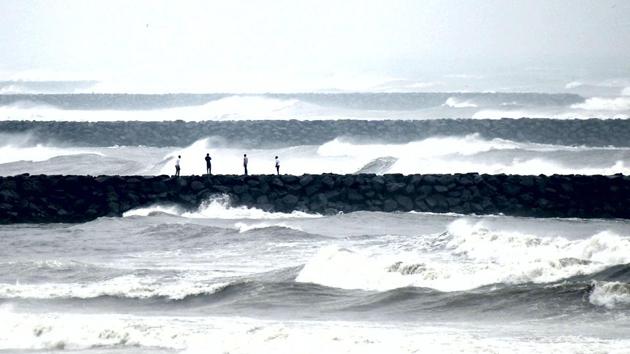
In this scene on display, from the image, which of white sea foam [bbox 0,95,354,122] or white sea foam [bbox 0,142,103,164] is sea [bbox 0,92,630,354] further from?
white sea foam [bbox 0,95,354,122]

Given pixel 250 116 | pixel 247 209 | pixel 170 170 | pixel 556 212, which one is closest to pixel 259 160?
pixel 170 170

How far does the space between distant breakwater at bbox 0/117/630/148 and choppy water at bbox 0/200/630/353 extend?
2228 cm

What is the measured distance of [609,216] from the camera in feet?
86.4

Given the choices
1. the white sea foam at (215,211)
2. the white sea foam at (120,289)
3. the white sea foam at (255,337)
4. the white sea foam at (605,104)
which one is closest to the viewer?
the white sea foam at (255,337)

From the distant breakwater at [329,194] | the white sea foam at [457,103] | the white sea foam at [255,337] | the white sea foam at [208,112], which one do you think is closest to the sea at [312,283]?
the white sea foam at [255,337]

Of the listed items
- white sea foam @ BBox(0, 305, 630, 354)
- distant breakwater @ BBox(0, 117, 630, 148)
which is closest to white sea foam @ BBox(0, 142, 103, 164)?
distant breakwater @ BBox(0, 117, 630, 148)

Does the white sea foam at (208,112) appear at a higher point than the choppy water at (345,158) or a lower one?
higher

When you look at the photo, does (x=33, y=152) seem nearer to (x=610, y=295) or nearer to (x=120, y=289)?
(x=120, y=289)

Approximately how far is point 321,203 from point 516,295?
1198cm

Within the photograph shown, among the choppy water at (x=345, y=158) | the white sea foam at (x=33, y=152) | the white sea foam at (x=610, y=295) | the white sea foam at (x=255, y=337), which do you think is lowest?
the white sea foam at (x=255, y=337)

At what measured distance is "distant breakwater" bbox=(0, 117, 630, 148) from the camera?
47.8 metres

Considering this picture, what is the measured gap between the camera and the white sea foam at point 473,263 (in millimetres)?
18156

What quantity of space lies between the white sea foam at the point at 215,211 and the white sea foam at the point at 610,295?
1273 centimetres

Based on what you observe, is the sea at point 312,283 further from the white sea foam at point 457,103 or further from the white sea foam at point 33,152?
the white sea foam at point 457,103
